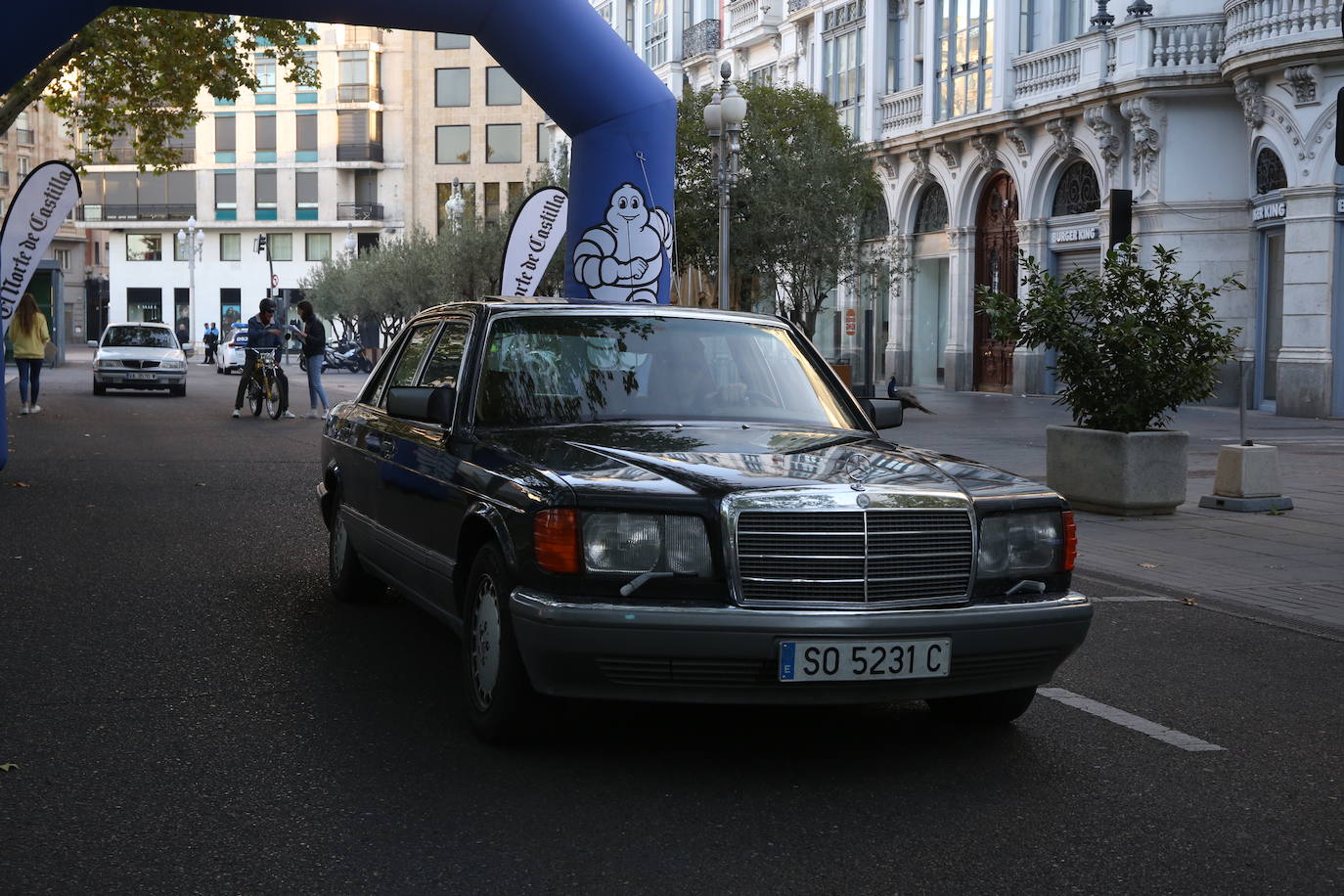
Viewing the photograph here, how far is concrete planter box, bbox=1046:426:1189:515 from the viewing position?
12.5 metres

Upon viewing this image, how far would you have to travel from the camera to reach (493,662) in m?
5.23

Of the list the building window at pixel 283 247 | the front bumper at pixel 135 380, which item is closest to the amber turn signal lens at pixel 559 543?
the front bumper at pixel 135 380

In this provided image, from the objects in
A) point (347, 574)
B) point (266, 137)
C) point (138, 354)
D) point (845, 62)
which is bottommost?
point (347, 574)

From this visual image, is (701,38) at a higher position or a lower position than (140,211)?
higher

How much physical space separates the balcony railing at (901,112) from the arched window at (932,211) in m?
1.60

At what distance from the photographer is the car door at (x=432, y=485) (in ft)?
19.2

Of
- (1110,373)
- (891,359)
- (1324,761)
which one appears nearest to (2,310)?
(1110,373)

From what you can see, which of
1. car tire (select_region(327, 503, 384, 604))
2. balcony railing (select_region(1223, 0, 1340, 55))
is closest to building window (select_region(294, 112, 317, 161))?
balcony railing (select_region(1223, 0, 1340, 55))

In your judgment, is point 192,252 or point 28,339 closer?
point 28,339

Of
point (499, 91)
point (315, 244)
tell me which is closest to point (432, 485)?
point (499, 91)

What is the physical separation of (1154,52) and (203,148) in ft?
223

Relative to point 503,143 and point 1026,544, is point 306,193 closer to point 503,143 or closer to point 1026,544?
point 503,143

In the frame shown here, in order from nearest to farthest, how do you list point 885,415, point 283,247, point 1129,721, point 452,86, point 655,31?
point 1129,721 < point 885,415 < point 655,31 < point 452,86 < point 283,247

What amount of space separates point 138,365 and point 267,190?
56.6m
